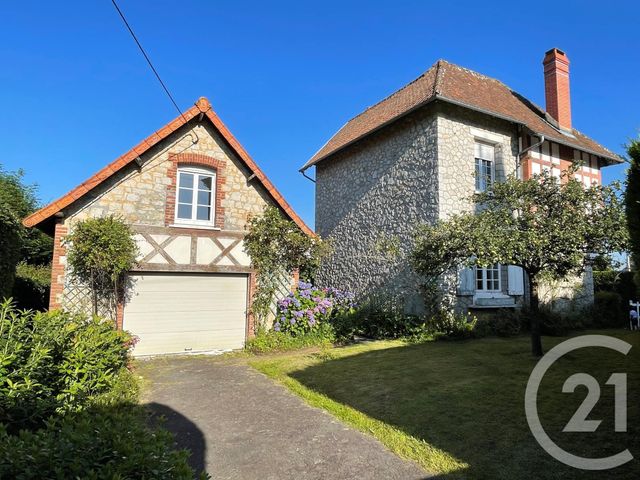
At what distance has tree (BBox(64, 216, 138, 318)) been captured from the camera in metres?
7.41

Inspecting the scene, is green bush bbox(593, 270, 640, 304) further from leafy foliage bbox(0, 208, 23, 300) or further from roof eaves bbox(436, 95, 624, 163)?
leafy foliage bbox(0, 208, 23, 300)

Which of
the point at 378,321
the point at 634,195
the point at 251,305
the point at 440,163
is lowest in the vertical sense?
the point at 378,321

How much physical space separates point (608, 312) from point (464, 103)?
859 cm

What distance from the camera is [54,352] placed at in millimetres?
4445

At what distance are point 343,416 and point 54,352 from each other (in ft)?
11.1

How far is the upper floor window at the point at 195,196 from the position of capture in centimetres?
884

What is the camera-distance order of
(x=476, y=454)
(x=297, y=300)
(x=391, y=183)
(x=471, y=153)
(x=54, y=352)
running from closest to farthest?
(x=476, y=454), (x=54, y=352), (x=297, y=300), (x=471, y=153), (x=391, y=183)

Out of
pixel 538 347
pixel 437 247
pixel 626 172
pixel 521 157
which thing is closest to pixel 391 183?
pixel 521 157

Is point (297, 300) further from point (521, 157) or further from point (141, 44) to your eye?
point (521, 157)

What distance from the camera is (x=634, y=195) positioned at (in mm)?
3930

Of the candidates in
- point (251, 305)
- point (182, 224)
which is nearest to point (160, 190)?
point (182, 224)

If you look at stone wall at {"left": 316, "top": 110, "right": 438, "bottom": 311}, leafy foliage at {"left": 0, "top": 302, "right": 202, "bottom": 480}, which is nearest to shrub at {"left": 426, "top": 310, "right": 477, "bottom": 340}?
stone wall at {"left": 316, "top": 110, "right": 438, "bottom": 311}

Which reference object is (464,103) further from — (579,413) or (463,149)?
(579,413)

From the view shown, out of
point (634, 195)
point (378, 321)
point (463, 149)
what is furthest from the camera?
point (378, 321)
